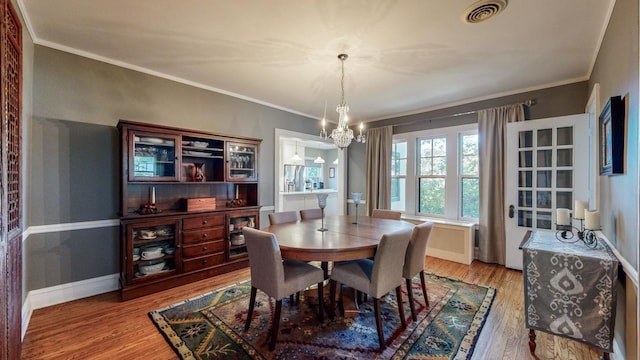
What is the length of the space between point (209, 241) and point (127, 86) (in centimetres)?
208

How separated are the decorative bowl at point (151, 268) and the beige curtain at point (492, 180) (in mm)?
4427

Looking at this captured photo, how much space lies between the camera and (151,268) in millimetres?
2900

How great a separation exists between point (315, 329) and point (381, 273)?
2.56ft

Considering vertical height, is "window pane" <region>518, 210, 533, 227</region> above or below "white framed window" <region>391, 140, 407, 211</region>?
below

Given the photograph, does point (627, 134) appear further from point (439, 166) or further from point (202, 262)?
point (202, 262)

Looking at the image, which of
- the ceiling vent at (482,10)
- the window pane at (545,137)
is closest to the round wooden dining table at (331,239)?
the ceiling vent at (482,10)

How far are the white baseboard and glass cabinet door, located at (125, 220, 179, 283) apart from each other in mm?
388

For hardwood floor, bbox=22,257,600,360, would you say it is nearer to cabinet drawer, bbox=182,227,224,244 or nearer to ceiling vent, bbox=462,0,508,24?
cabinet drawer, bbox=182,227,224,244

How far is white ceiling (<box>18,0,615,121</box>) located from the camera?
1.97 meters

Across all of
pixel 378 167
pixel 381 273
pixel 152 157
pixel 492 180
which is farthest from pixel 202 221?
pixel 492 180

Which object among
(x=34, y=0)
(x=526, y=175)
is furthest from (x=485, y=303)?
(x=34, y=0)

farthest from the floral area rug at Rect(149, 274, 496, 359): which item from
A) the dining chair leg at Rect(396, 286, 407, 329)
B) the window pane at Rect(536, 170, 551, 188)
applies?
the window pane at Rect(536, 170, 551, 188)

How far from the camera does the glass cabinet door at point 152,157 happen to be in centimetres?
280

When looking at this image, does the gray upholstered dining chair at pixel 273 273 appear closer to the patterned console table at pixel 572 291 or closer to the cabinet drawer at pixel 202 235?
the cabinet drawer at pixel 202 235
